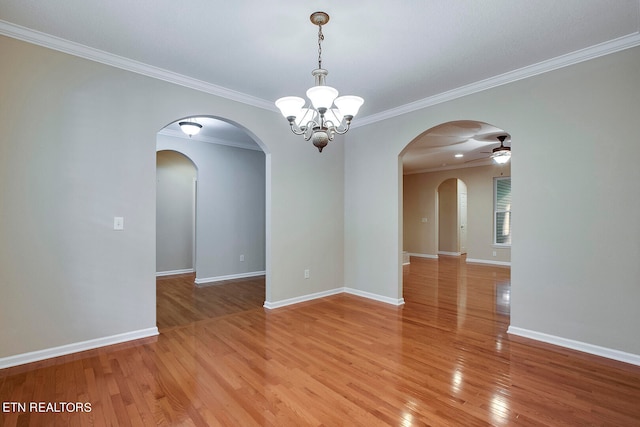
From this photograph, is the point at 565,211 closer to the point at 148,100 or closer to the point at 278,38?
the point at 278,38

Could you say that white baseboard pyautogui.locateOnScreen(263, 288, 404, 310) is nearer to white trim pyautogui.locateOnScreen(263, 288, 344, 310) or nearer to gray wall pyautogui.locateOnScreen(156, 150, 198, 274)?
white trim pyautogui.locateOnScreen(263, 288, 344, 310)

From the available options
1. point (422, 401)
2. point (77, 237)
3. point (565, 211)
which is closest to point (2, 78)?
point (77, 237)

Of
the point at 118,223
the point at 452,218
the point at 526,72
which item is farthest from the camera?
the point at 452,218

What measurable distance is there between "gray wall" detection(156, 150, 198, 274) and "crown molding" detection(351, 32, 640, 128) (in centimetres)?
464

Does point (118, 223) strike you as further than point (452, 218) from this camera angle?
No

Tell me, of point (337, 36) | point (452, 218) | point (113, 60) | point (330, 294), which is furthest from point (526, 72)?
point (452, 218)

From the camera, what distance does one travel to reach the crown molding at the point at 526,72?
2725 millimetres

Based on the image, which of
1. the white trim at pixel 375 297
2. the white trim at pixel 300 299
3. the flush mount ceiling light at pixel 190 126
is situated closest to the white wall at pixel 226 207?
the flush mount ceiling light at pixel 190 126

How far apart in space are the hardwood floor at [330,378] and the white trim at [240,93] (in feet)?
9.08

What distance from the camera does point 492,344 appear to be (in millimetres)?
3068

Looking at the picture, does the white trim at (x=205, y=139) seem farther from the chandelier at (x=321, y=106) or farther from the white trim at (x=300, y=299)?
the chandelier at (x=321, y=106)

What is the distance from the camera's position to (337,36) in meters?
2.61

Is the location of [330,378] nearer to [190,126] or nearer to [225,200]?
[190,126]

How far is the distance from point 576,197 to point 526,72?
138cm
